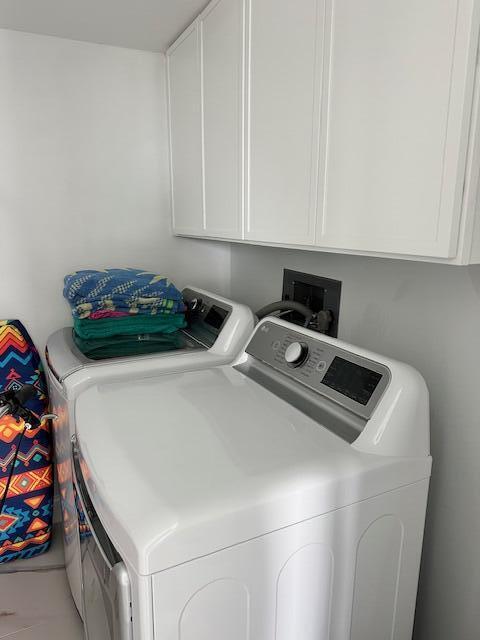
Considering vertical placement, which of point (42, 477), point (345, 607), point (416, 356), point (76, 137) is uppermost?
point (76, 137)

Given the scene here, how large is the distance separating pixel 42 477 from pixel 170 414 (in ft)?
3.78

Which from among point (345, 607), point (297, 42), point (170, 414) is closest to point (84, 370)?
point (170, 414)

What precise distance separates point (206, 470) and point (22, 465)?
4.50ft

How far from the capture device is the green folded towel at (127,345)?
→ 1.67m

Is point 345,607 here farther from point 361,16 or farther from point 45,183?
point 45,183


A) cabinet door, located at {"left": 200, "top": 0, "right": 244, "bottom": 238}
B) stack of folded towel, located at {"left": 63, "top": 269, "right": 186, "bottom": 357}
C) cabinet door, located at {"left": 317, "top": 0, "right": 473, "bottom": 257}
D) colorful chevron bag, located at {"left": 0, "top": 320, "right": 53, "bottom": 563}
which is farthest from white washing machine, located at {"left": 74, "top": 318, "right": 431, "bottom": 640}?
colorful chevron bag, located at {"left": 0, "top": 320, "right": 53, "bottom": 563}

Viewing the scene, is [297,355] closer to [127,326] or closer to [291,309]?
[291,309]

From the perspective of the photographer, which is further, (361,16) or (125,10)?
(125,10)

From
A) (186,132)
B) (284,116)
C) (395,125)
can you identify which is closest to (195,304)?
(186,132)

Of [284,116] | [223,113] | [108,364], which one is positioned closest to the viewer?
[284,116]

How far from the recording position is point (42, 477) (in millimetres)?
1999

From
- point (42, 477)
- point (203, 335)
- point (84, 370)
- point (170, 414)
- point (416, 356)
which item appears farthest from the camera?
point (42, 477)

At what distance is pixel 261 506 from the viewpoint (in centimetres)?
86

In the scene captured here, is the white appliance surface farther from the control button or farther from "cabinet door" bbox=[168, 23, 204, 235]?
"cabinet door" bbox=[168, 23, 204, 235]
